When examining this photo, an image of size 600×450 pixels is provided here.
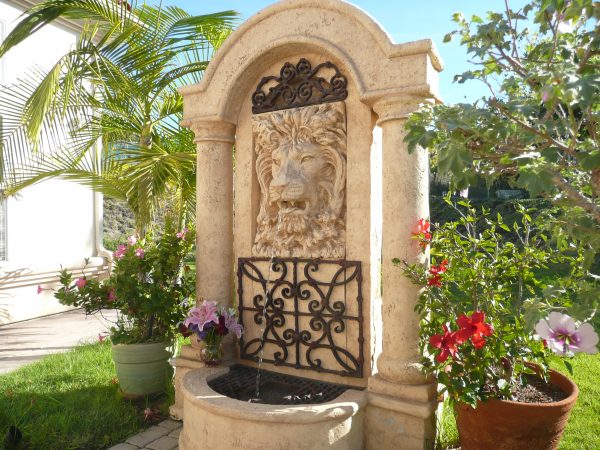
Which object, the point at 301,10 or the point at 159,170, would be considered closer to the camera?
the point at 301,10

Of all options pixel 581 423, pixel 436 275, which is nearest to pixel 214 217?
pixel 436 275

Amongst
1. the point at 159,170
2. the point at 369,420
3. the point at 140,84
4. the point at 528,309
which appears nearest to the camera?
the point at 528,309

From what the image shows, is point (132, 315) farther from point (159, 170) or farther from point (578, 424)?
point (578, 424)

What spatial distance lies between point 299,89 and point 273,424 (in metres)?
2.31

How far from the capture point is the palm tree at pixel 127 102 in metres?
4.68

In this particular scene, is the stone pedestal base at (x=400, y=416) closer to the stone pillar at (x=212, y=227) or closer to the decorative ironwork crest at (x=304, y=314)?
the decorative ironwork crest at (x=304, y=314)

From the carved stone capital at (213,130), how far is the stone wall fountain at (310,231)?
0.04 ft

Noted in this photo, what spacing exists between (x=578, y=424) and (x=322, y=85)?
3.17 m

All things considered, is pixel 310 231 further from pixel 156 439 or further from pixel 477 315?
pixel 156 439

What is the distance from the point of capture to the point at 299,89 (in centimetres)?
332

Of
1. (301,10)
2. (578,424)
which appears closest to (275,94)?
(301,10)

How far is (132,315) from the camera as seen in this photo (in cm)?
395

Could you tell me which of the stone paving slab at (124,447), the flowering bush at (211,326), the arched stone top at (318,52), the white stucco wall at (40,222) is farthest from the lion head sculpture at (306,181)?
the white stucco wall at (40,222)

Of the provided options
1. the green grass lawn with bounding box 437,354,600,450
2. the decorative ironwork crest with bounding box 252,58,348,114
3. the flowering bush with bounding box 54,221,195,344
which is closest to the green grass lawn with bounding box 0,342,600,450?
the green grass lawn with bounding box 437,354,600,450
